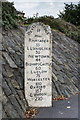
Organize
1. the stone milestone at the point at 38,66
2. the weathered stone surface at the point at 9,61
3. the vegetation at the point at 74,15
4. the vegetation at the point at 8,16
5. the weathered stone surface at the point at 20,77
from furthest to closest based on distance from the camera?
the vegetation at the point at 74,15 → the vegetation at the point at 8,16 → the weathered stone surface at the point at 9,61 → the stone milestone at the point at 38,66 → the weathered stone surface at the point at 20,77

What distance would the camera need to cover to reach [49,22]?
1831 centimetres

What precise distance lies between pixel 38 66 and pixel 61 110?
5.74ft

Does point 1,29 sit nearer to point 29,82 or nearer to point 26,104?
point 29,82

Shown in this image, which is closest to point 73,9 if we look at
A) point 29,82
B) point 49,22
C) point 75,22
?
point 75,22

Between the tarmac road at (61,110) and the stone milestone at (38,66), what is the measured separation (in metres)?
0.37

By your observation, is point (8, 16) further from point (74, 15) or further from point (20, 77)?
point (74, 15)

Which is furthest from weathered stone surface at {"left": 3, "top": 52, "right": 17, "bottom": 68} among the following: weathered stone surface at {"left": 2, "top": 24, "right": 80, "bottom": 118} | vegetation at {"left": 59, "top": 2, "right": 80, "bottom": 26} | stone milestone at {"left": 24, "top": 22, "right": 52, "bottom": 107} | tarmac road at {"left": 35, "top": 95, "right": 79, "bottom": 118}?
vegetation at {"left": 59, "top": 2, "right": 80, "bottom": 26}

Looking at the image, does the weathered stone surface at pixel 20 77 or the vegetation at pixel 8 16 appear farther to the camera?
the vegetation at pixel 8 16

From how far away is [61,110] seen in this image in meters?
5.31

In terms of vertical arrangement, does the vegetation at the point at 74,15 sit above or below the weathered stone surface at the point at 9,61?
above

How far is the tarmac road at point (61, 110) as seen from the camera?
4.86 metres

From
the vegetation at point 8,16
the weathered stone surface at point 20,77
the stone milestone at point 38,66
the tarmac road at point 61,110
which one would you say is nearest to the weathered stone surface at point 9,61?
the weathered stone surface at point 20,77

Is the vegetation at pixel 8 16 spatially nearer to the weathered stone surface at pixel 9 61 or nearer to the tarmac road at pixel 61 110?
the weathered stone surface at pixel 9 61

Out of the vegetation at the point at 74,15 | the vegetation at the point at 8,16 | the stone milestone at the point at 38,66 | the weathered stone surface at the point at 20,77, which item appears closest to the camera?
the weathered stone surface at the point at 20,77
